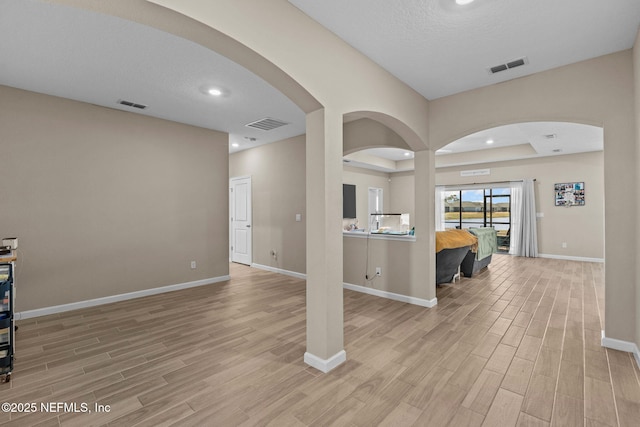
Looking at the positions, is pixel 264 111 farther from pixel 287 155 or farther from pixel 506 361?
pixel 506 361

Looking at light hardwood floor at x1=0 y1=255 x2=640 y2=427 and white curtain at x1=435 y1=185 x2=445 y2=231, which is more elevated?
white curtain at x1=435 y1=185 x2=445 y2=231

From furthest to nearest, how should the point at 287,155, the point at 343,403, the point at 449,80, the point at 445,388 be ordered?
the point at 287,155 → the point at 449,80 → the point at 445,388 → the point at 343,403

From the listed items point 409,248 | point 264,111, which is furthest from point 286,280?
point 264,111

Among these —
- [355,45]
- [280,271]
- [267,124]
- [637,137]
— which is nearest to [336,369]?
[355,45]

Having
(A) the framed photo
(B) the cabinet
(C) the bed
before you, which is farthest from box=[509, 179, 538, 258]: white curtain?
(B) the cabinet

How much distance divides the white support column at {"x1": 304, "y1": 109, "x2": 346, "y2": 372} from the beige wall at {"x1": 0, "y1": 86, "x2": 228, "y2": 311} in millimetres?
3387

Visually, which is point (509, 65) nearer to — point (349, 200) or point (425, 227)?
point (425, 227)

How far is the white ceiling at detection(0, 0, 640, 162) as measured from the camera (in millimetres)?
2260

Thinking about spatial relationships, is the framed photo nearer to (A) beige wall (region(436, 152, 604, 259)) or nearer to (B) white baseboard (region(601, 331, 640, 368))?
(A) beige wall (region(436, 152, 604, 259))

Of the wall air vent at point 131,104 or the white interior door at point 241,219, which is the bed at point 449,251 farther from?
the wall air vent at point 131,104

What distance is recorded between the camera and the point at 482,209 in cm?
924

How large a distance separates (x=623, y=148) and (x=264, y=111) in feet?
13.6

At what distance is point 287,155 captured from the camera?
6.07 metres

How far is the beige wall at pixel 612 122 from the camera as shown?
269cm
